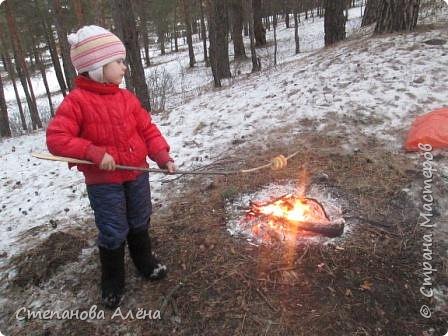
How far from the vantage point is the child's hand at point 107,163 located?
9.21 feet

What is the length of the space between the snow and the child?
1.61m

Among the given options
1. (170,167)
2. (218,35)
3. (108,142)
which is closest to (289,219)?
(170,167)

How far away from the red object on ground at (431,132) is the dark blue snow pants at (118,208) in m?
3.70

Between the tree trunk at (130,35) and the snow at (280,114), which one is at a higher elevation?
the tree trunk at (130,35)

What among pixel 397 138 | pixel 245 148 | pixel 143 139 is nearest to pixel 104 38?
pixel 143 139

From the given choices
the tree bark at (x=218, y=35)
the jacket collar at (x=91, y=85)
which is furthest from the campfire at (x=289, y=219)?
the tree bark at (x=218, y=35)

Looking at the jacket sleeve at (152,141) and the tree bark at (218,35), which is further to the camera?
the tree bark at (218,35)

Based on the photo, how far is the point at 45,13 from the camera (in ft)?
73.9

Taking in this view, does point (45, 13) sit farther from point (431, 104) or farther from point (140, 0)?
point (431, 104)

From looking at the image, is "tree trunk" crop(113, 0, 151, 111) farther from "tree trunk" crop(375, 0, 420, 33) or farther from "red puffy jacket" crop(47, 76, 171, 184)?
"red puffy jacket" crop(47, 76, 171, 184)

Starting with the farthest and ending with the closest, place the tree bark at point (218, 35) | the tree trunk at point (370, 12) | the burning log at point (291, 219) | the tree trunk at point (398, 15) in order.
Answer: the tree bark at point (218, 35)
the tree trunk at point (370, 12)
the tree trunk at point (398, 15)
the burning log at point (291, 219)

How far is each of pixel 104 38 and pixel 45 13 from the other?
2329 cm

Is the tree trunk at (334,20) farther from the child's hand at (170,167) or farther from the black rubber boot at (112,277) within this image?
the black rubber boot at (112,277)

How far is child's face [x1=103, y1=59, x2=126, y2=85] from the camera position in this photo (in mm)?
2943
